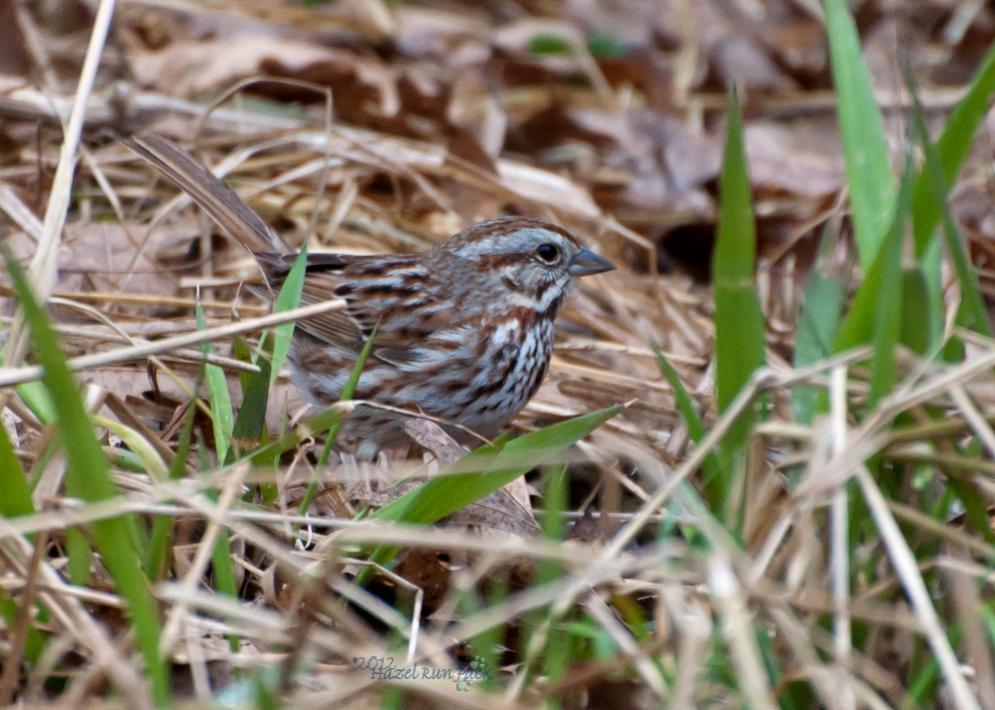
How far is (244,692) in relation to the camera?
2.24 m

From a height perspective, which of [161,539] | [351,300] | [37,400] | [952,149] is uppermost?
[952,149]

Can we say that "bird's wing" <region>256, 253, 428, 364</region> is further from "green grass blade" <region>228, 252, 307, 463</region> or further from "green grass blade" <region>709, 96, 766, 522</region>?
"green grass blade" <region>709, 96, 766, 522</region>

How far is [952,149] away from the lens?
269 cm

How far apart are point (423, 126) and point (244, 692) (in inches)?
134

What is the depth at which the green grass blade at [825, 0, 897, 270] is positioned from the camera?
9.93 ft

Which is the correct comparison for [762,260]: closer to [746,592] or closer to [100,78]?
[100,78]

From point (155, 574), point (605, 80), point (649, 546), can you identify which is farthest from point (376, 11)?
point (155, 574)

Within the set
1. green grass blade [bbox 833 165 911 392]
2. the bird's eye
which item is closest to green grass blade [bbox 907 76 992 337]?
green grass blade [bbox 833 165 911 392]

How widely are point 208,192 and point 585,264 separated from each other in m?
1.06

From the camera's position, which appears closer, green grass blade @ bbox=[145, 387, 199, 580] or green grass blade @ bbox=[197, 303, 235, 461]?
green grass blade @ bbox=[145, 387, 199, 580]

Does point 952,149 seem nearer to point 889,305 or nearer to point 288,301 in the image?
point 889,305

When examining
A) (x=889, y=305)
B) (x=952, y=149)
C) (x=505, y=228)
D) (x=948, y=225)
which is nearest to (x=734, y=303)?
(x=889, y=305)

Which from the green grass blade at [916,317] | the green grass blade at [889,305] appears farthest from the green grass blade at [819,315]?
the green grass blade at [889,305]

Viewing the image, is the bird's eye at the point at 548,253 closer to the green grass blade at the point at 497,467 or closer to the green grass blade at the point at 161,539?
the green grass blade at the point at 497,467
